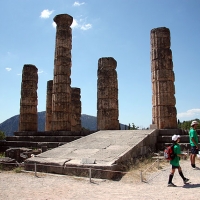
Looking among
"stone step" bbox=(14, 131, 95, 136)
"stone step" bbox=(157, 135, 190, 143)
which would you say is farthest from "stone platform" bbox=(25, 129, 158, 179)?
"stone step" bbox=(14, 131, 95, 136)

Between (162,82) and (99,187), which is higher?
(162,82)

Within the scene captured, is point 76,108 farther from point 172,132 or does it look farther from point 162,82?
point 172,132

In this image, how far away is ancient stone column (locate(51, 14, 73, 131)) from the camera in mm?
19125

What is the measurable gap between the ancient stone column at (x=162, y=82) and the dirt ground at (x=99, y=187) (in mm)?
7190

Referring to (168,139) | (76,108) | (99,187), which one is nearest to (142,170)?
(99,187)

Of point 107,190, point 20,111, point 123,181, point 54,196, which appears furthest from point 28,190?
point 20,111

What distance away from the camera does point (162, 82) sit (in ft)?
51.2

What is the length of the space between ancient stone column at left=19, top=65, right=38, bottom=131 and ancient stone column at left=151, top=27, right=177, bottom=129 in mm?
11137

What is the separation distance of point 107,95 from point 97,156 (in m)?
9.48

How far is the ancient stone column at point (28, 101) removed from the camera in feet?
70.4

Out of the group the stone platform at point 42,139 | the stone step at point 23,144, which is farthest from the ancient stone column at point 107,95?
the stone step at point 23,144

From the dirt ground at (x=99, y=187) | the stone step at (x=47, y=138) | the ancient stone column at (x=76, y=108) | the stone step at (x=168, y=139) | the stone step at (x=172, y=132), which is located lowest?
the dirt ground at (x=99, y=187)

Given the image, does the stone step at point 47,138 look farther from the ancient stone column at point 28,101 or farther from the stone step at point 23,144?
Result: the ancient stone column at point 28,101

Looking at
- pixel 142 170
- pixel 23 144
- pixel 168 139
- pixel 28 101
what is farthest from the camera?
pixel 28 101
